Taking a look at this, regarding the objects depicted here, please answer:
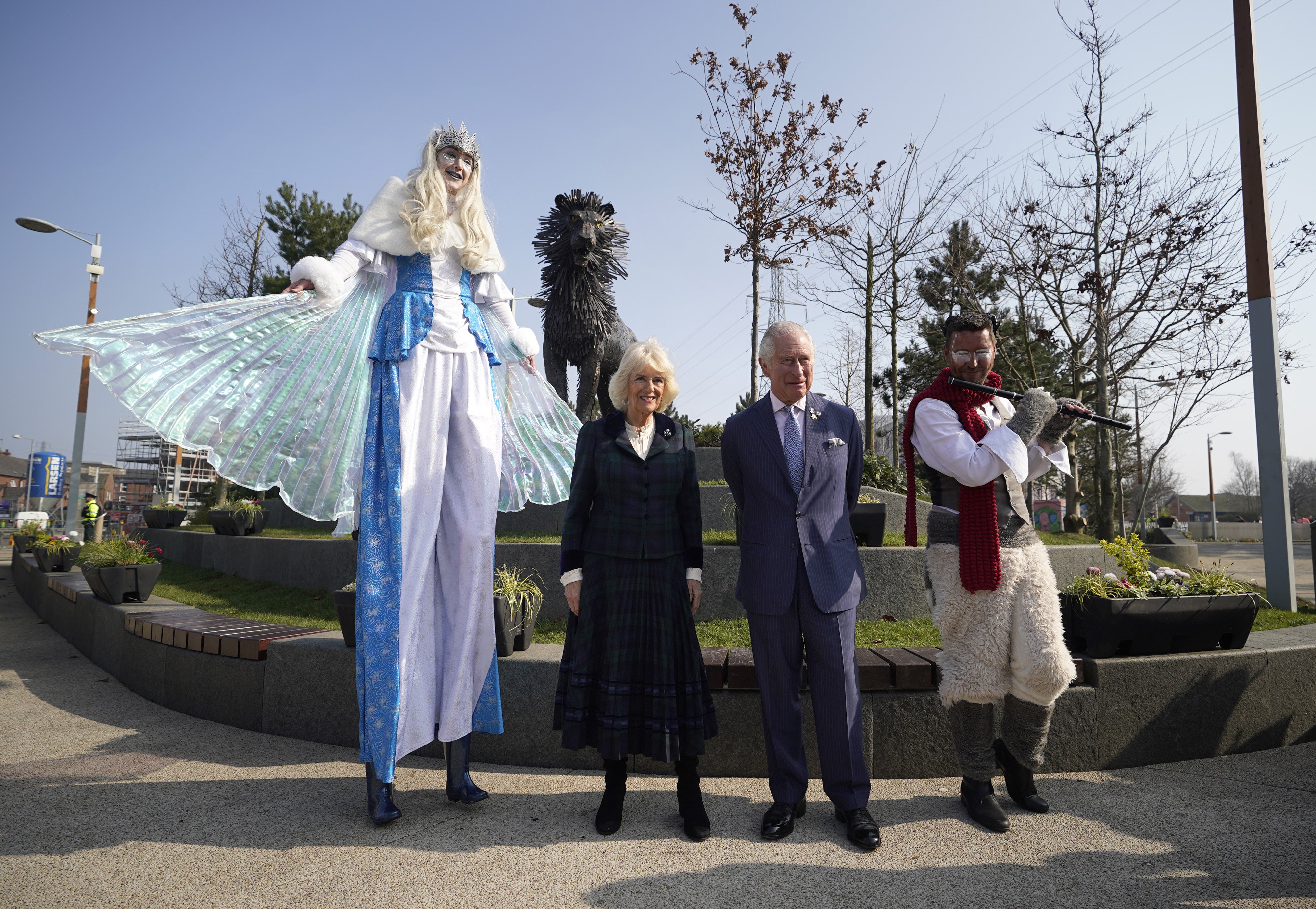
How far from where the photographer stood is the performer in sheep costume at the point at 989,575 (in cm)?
246

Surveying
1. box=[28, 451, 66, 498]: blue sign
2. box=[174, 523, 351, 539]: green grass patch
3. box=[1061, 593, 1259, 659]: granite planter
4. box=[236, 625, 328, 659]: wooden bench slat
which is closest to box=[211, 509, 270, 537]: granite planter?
box=[174, 523, 351, 539]: green grass patch

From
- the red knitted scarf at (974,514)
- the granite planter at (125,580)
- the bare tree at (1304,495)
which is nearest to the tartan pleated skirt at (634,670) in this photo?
the red knitted scarf at (974,514)

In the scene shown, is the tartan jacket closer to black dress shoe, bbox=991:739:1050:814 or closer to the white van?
black dress shoe, bbox=991:739:1050:814

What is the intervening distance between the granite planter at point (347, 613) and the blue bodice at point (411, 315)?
129 centimetres

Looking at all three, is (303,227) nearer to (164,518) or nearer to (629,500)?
(164,518)

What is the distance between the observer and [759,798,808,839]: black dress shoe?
2.38 metres

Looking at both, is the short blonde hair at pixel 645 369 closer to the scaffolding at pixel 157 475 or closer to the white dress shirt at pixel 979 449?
the white dress shirt at pixel 979 449

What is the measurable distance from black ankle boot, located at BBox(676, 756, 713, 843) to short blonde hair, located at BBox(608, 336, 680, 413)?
1380 millimetres

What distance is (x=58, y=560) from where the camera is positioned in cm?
829

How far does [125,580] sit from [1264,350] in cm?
924

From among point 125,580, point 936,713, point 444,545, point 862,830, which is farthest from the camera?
point 125,580

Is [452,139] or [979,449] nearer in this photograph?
[979,449]

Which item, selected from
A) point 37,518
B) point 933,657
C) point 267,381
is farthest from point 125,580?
point 37,518

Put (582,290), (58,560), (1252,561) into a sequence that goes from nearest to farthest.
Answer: (582,290) → (58,560) → (1252,561)
